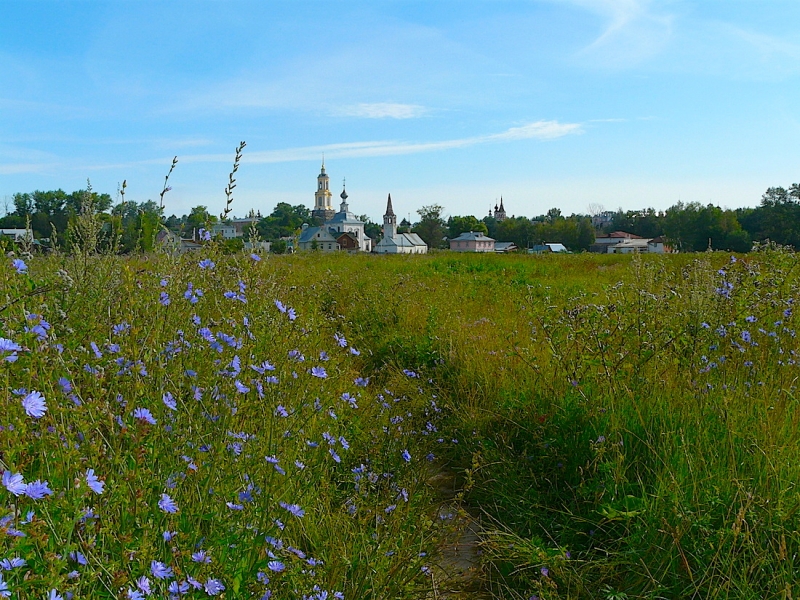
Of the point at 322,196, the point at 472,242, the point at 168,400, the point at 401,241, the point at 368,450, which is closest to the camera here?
the point at 168,400

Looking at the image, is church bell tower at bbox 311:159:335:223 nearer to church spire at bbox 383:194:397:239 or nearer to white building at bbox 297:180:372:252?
white building at bbox 297:180:372:252

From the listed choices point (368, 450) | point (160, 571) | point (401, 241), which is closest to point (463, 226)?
point (401, 241)

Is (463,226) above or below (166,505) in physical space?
above

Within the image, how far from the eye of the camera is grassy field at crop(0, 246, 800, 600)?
5.22ft

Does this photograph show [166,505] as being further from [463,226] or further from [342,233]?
[463,226]

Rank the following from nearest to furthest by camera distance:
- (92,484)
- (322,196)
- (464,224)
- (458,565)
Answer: (92,484), (458,565), (464,224), (322,196)

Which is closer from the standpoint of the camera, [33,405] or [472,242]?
[33,405]

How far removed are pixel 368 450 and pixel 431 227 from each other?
11077 centimetres

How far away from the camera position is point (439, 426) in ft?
13.3

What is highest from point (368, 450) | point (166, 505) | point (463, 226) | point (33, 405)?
point (463, 226)

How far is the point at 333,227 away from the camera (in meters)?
120

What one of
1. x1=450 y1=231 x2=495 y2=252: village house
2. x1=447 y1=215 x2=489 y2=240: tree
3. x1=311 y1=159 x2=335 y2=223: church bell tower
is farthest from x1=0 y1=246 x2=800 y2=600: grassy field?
x1=311 y1=159 x2=335 y2=223: church bell tower

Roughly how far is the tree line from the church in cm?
449

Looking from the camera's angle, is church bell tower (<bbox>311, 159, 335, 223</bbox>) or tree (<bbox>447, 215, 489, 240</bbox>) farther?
church bell tower (<bbox>311, 159, 335, 223</bbox>)
